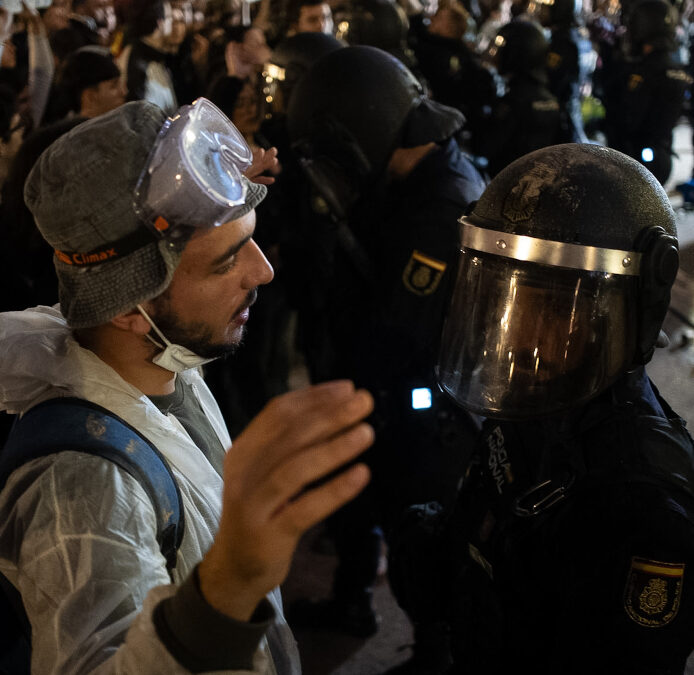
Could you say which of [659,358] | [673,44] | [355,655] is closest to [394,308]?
[355,655]

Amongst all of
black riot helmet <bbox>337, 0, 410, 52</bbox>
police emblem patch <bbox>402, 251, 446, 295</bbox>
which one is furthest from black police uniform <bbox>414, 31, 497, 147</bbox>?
police emblem patch <bbox>402, 251, 446, 295</bbox>

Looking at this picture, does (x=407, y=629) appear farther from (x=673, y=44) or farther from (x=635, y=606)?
(x=673, y=44)

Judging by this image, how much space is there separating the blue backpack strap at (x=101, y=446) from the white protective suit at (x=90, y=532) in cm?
2

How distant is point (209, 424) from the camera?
1.85 m

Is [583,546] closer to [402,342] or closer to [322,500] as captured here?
[322,500]

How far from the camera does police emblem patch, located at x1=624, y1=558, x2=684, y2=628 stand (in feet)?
4.49

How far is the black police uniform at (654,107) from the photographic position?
7.42m

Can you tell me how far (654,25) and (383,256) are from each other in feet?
20.3

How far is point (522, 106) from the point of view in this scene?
650cm

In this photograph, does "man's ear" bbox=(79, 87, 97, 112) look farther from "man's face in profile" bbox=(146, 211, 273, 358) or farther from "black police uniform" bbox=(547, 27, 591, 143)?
"black police uniform" bbox=(547, 27, 591, 143)

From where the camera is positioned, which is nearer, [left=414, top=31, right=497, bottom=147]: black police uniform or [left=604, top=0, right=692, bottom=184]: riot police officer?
[left=604, top=0, right=692, bottom=184]: riot police officer

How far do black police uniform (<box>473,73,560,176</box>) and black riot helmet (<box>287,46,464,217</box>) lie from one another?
3.36 meters

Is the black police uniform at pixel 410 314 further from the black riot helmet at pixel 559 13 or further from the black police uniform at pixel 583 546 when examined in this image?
the black riot helmet at pixel 559 13

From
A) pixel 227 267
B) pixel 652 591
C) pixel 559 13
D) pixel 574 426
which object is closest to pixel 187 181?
pixel 227 267
